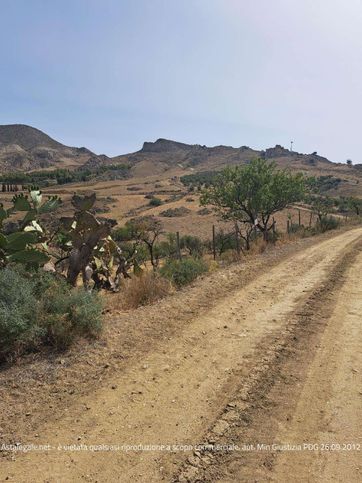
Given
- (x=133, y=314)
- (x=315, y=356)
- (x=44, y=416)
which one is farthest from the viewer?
(x=133, y=314)

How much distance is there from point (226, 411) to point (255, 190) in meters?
19.6

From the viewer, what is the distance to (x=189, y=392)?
514cm

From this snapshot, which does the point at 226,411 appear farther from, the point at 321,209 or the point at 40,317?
the point at 321,209

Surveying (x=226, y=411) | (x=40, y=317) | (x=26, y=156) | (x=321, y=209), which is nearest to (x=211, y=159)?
(x=26, y=156)

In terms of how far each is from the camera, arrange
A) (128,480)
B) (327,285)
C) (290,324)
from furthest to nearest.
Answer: (327,285)
(290,324)
(128,480)

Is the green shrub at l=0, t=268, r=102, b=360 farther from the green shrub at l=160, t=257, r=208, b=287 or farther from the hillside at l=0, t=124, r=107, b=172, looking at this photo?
the hillside at l=0, t=124, r=107, b=172

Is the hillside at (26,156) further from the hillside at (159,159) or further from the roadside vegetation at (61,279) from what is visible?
the roadside vegetation at (61,279)

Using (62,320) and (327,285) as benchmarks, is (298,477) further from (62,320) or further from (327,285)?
(327,285)

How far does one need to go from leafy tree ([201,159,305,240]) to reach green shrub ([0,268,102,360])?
16.9 m

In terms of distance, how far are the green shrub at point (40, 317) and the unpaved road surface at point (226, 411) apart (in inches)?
45.3

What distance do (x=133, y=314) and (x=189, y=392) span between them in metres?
3.25

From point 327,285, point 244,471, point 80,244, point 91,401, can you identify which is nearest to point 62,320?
point 91,401

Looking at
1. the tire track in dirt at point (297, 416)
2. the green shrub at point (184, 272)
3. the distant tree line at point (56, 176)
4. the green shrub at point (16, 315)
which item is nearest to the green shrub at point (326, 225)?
the green shrub at point (184, 272)

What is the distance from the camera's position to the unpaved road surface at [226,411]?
3.76 m
